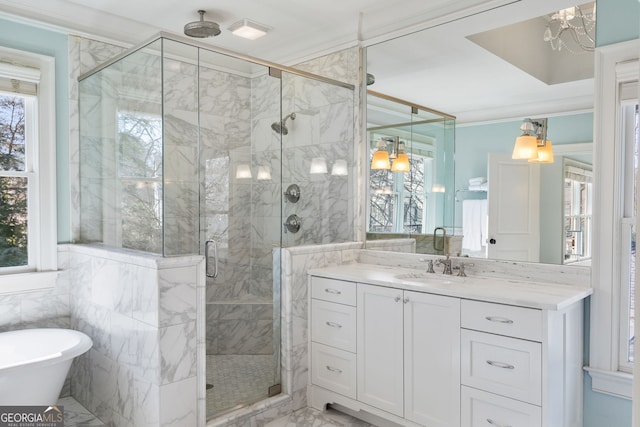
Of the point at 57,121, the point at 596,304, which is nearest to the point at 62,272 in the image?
the point at 57,121

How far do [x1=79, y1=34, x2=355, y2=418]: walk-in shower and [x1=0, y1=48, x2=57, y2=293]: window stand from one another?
213 millimetres

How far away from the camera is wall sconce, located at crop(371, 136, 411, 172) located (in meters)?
3.19

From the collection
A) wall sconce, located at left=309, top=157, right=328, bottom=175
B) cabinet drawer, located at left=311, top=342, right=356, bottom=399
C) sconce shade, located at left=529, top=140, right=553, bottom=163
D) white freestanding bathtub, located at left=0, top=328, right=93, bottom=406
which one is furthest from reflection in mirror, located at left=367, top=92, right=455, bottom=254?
white freestanding bathtub, located at left=0, top=328, right=93, bottom=406

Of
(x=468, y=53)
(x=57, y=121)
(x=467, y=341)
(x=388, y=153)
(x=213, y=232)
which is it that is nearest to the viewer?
(x=467, y=341)

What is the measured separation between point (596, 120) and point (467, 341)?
1.30 m

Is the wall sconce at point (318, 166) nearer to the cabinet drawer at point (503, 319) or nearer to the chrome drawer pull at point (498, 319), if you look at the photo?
the cabinet drawer at point (503, 319)

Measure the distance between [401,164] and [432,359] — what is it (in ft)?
4.56

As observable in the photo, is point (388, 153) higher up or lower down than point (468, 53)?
lower down

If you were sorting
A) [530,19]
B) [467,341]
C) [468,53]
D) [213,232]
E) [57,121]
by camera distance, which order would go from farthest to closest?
[213,232]
[57,121]
[468,53]
[530,19]
[467,341]

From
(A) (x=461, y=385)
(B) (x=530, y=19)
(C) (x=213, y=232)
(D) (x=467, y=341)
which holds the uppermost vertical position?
(B) (x=530, y=19)

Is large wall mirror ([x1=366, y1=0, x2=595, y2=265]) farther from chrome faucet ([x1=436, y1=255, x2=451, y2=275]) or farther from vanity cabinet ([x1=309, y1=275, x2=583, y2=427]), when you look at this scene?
vanity cabinet ([x1=309, y1=275, x2=583, y2=427])

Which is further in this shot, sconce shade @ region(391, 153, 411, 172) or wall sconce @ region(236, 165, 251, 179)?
wall sconce @ region(236, 165, 251, 179)

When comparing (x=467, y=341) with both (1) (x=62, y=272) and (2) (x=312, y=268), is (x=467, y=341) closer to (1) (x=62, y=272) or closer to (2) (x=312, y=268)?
(2) (x=312, y=268)

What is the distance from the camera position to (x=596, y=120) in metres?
2.32
